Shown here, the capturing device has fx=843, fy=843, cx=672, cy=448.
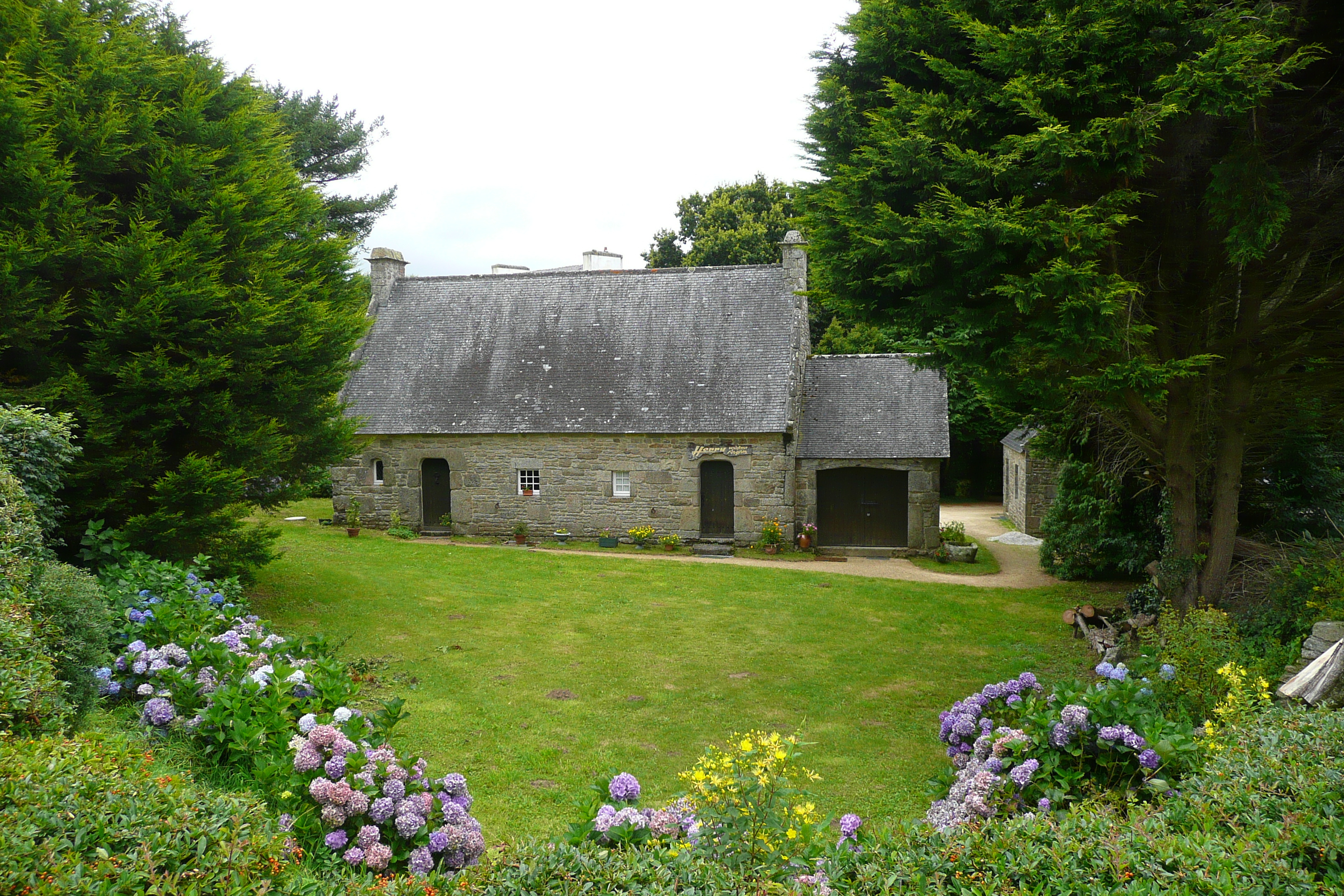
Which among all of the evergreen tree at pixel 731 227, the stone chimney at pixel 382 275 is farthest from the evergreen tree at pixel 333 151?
the evergreen tree at pixel 731 227

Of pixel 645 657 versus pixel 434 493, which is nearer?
pixel 645 657

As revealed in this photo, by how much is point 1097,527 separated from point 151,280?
1711 centimetres

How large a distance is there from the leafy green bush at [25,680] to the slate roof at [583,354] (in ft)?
53.8

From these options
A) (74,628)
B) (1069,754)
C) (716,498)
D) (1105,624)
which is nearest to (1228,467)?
(1105,624)

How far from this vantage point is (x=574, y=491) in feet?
74.2

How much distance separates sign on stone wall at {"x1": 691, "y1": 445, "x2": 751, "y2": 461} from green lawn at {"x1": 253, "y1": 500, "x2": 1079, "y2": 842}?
10.0 ft

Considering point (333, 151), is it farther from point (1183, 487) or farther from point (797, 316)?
point (1183, 487)

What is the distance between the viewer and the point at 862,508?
22.0 metres

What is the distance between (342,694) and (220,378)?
6475 mm

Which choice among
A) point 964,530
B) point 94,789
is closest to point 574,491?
point 964,530

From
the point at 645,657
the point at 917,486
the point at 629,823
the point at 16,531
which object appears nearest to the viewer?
the point at 629,823

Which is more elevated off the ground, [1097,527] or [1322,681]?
[1097,527]

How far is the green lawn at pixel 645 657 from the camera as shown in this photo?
8.46 metres

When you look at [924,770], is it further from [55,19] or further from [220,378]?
[55,19]
